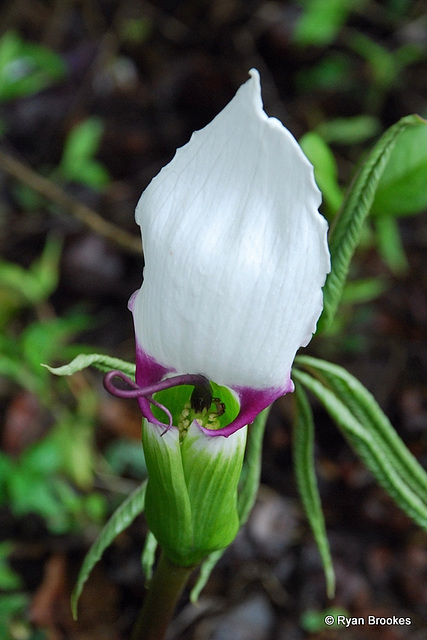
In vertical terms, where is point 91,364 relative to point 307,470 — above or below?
above

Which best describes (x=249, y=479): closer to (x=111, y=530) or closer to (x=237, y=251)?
(x=111, y=530)

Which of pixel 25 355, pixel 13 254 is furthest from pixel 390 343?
pixel 13 254

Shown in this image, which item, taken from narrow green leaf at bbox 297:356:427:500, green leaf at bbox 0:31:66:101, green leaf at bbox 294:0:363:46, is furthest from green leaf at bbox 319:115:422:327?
green leaf at bbox 294:0:363:46

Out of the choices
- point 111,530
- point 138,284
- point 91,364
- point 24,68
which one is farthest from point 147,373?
point 24,68

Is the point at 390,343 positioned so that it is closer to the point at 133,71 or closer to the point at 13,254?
the point at 13,254

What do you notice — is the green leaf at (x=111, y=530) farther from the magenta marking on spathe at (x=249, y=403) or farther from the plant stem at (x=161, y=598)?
the magenta marking on spathe at (x=249, y=403)

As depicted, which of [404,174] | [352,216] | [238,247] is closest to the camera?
[238,247]

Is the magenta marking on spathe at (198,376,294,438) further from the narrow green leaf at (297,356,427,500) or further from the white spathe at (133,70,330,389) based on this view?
the narrow green leaf at (297,356,427,500)

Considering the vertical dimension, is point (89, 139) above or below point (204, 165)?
below
